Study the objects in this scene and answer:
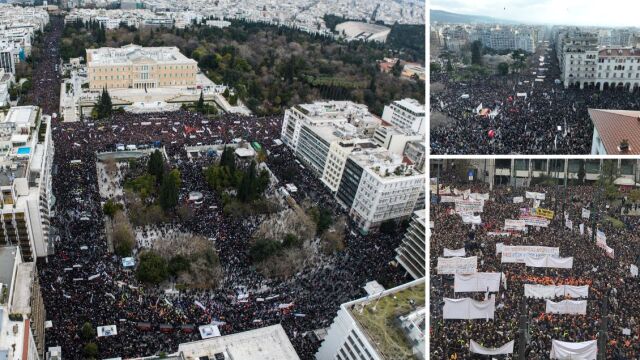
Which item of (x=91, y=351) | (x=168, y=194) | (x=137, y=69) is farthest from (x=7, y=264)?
(x=137, y=69)

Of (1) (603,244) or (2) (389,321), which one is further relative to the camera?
(2) (389,321)

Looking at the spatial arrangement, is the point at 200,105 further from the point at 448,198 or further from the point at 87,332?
the point at 448,198

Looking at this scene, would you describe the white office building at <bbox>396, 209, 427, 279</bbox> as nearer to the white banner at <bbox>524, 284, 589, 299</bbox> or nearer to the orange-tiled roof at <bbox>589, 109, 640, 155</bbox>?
the white banner at <bbox>524, 284, 589, 299</bbox>

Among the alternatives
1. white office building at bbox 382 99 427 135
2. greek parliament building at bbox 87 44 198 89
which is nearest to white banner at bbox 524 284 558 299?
white office building at bbox 382 99 427 135

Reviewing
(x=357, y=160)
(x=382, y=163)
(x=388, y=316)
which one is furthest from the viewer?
(x=357, y=160)

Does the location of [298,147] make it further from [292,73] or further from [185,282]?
A: [292,73]

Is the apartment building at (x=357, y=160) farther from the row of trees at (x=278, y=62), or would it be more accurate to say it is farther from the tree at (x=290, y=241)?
the row of trees at (x=278, y=62)
